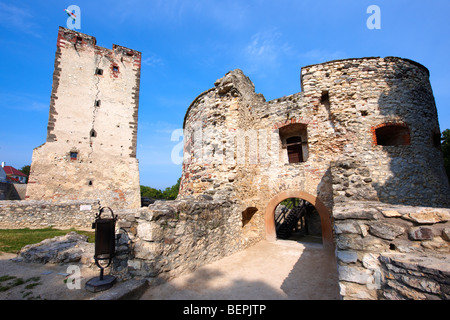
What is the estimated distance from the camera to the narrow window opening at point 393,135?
6195 mm

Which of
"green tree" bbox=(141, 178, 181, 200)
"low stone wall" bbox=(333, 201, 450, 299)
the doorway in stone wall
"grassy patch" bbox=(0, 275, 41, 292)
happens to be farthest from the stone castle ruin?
"green tree" bbox=(141, 178, 181, 200)

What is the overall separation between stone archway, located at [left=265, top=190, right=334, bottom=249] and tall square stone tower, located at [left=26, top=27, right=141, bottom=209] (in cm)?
919

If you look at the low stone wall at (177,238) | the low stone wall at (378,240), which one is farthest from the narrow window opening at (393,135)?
the low stone wall at (177,238)

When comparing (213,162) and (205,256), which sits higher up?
(213,162)

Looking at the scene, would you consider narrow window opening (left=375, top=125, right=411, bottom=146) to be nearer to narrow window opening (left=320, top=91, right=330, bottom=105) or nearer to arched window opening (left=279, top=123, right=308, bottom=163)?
narrow window opening (left=320, top=91, right=330, bottom=105)

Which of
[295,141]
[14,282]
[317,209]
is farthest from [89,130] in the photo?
[317,209]

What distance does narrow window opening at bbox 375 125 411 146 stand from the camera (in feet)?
20.3

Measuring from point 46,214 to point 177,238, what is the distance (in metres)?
9.35

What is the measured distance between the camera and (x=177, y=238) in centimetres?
409

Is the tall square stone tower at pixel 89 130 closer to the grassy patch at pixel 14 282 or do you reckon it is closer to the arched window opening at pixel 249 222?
the arched window opening at pixel 249 222
